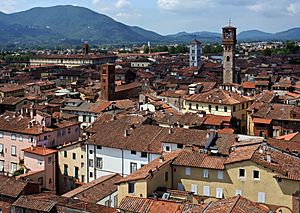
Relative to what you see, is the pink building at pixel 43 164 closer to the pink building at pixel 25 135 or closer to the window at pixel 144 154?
the pink building at pixel 25 135

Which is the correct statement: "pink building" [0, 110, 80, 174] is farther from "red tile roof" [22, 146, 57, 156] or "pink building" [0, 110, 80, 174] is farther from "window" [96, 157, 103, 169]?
"window" [96, 157, 103, 169]

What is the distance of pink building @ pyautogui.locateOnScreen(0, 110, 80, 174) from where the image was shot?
48.8 meters

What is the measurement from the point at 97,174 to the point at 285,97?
39788mm

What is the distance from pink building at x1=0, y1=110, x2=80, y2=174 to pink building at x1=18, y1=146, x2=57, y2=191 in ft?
6.36

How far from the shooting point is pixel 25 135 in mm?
49000

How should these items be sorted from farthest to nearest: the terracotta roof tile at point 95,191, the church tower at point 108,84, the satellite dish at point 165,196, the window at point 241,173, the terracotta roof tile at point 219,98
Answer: the church tower at point 108,84, the terracotta roof tile at point 219,98, the terracotta roof tile at point 95,191, the window at point 241,173, the satellite dish at point 165,196

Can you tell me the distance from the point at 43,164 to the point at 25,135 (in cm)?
587

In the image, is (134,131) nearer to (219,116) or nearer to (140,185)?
(140,185)

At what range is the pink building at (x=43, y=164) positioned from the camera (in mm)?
44031

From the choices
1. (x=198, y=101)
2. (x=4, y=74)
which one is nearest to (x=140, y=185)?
(x=198, y=101)

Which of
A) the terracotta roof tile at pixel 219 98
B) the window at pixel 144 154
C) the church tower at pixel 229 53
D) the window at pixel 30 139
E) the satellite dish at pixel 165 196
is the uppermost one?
the church tower at pixel 229 53

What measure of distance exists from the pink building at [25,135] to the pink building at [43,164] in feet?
6.36

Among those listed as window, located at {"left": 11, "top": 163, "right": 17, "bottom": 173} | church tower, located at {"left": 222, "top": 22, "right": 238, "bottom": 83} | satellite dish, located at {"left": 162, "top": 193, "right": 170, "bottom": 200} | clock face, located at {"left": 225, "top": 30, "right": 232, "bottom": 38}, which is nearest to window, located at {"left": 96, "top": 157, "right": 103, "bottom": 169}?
window, located at {"left": 11, "top": 163, "right": 17, "bottom": 173}

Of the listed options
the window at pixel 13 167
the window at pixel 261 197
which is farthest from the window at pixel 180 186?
the window at pixel 13 167
